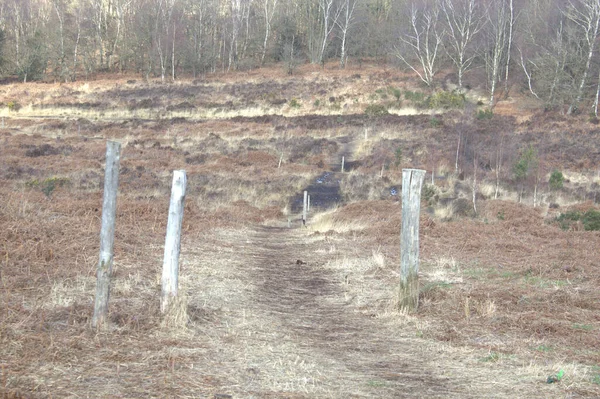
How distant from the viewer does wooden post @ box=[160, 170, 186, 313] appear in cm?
697

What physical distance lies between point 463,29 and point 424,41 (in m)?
7.53

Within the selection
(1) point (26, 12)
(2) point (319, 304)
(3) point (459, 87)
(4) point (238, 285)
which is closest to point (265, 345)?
(2) point (319, 304)

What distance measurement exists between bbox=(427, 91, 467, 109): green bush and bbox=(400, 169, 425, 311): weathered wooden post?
37367 mm

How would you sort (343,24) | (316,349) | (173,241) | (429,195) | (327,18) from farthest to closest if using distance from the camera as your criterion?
1. (343,24)
2. (327,18)
3. (429,195)
4. (173,241)
5. (316,349)

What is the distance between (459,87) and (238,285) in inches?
1671

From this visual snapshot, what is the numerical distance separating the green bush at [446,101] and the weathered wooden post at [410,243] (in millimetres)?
37367

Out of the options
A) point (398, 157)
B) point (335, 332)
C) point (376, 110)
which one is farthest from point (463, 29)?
point (335, 332)

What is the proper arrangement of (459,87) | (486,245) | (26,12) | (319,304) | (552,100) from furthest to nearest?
(26,12) → (459,87) → (552,100) → (486,245) → (319,304)

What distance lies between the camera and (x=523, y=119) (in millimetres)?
40094

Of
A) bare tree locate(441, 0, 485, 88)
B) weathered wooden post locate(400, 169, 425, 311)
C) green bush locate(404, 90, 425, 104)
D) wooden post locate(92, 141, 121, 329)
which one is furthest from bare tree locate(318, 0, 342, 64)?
wooden post locate(92, 141, 121, 329)

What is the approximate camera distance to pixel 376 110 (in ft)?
144

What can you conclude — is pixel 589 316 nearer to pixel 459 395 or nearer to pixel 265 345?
pixel 459 395

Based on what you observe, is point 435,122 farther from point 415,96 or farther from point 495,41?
point 495,41

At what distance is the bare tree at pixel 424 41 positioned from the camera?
→ 51.6 m
